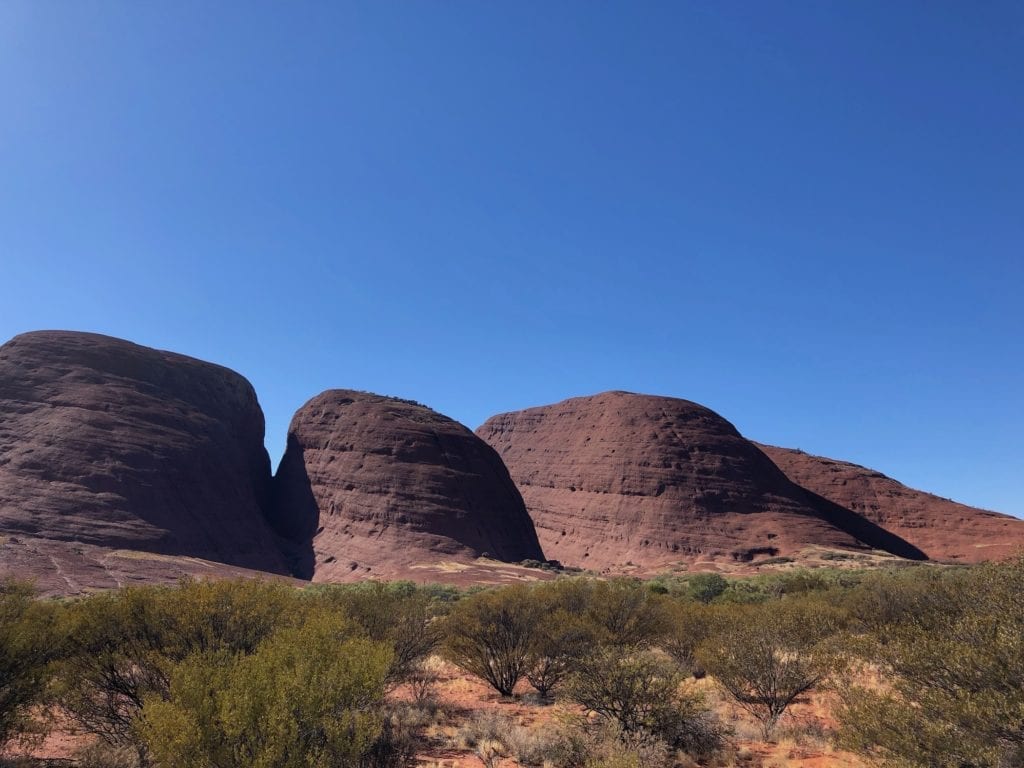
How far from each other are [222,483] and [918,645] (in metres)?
64.7

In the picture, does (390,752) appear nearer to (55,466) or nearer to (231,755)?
(231,755)

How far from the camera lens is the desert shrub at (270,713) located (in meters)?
5.54

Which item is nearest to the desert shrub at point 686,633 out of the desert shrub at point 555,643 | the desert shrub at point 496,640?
the desert shrub at point 555,643

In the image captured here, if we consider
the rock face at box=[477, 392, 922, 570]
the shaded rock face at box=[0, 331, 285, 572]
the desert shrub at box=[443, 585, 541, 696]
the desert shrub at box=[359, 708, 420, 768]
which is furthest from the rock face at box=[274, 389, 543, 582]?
the desert shrub at box=[359, 708, 420, 768]

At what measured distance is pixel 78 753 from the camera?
868 cm

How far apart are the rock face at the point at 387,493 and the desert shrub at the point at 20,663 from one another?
42.9 m

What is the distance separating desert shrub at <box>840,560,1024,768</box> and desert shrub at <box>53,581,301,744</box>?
8901 millimetres

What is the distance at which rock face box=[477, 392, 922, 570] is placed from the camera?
2847 inches

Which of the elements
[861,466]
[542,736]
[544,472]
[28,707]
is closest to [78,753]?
[28,707]

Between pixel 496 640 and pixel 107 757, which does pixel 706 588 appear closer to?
pixel 496 640

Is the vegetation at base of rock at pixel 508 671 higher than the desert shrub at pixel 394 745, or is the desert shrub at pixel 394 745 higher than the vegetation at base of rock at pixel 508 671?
the vegetation at base of rock at pixel 508 671

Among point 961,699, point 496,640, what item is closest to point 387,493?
point 496,640

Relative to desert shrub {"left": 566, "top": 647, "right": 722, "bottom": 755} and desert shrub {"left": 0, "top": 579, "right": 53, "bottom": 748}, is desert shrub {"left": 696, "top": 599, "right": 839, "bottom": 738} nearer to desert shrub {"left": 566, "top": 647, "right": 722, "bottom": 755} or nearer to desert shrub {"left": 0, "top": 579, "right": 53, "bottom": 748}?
desert shrub {"left": 566, "top": 647, "right": 722, "bottom": 755}

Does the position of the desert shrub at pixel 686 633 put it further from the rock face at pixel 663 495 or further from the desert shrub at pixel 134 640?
the rock face at pixel 663 495
